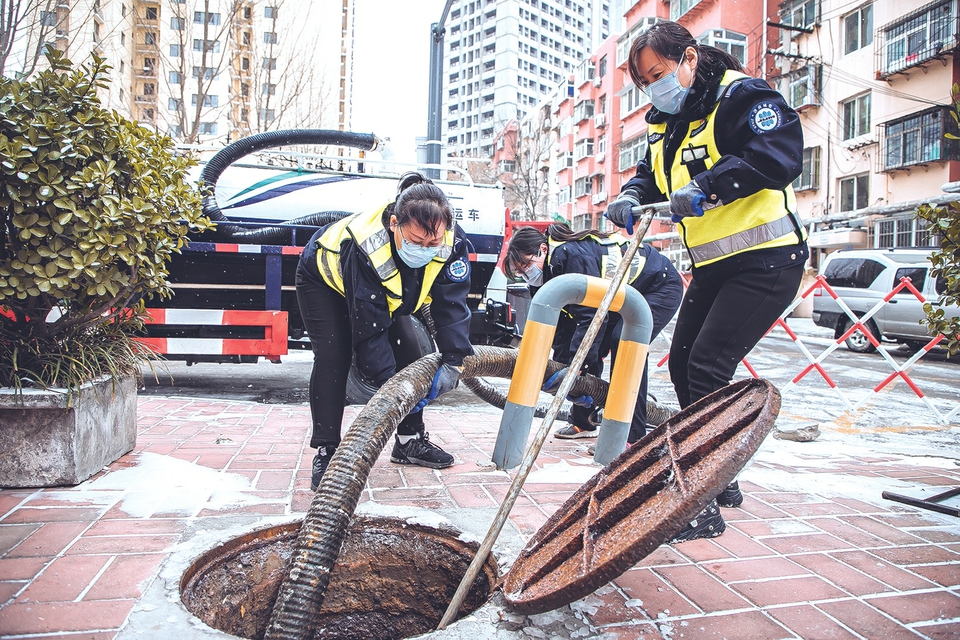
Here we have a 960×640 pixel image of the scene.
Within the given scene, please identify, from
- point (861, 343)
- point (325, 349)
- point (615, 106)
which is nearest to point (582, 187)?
point (615, 106)

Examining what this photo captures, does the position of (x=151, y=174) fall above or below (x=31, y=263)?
above

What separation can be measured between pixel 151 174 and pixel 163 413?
2143mm

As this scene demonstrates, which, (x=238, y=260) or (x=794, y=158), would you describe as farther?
(x=238, y=260)

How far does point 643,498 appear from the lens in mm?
1843

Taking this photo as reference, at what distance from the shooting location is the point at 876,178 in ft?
64.3

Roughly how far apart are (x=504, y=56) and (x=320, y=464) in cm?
9139

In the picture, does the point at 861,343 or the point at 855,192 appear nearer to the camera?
the point at 861,343

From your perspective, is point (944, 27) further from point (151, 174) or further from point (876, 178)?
point (151, 174)

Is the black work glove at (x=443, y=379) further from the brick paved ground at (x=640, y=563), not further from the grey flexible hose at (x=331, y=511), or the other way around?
the brick paved ground at (x=640, y=563)

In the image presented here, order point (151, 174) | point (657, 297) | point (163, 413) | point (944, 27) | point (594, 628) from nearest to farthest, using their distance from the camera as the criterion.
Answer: point (594, 628)
point (151, 174)
point (657, 297)
point (163, 413)
point (944, 27)

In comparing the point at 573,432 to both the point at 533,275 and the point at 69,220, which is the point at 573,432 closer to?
the point at 533,275

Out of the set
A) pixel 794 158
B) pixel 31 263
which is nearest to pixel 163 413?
pixel 31 263

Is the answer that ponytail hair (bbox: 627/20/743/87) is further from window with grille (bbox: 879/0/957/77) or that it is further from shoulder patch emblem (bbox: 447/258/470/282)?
window with grille (bbox: 879/0/957/77)

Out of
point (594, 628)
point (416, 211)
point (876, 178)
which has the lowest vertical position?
point (594, 628)
